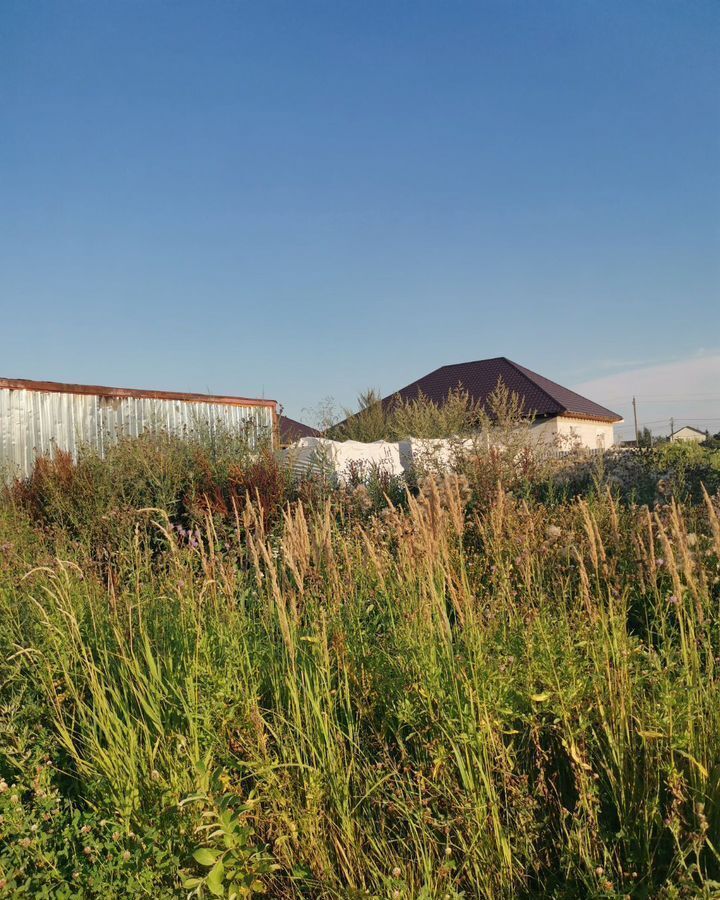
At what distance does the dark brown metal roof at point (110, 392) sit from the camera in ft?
38.0

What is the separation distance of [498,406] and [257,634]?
6.70 meters

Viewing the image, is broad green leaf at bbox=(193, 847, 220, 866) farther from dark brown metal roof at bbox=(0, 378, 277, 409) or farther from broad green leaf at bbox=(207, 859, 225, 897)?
dark brown metal roof at bbox=(0, 378, 277, 409)

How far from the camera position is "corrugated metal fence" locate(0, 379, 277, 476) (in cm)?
1136

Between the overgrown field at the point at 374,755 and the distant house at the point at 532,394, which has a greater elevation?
the distant house at the point at 532,394

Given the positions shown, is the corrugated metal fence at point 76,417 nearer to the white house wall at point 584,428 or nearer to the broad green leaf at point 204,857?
the broad green leaf at point 204,857

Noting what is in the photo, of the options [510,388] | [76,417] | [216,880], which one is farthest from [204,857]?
[510,388]

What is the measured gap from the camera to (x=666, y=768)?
1.93 m

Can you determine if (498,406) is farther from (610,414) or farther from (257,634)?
(610,414)

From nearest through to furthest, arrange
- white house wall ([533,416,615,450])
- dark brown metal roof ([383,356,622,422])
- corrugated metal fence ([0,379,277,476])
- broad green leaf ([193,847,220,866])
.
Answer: broad green leaf ([193,847,220,866]) → corrugated metal fence ([0,379,277,476]) → white house wall ([533,416,615,450]) → dark brown metal roof ([383,356,622,422])

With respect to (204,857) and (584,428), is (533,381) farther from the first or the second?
(204,857)

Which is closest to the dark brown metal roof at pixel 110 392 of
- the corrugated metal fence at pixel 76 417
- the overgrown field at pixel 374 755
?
the corrugated metal fence at pixel 76 417

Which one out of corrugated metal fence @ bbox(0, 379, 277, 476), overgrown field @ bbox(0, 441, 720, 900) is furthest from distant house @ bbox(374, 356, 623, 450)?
overgrown field @ bbox(0, 441, 720, 900)

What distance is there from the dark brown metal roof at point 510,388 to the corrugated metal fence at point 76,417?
42.1ft

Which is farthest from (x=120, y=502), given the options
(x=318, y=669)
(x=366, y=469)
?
(x=318, y=669)
